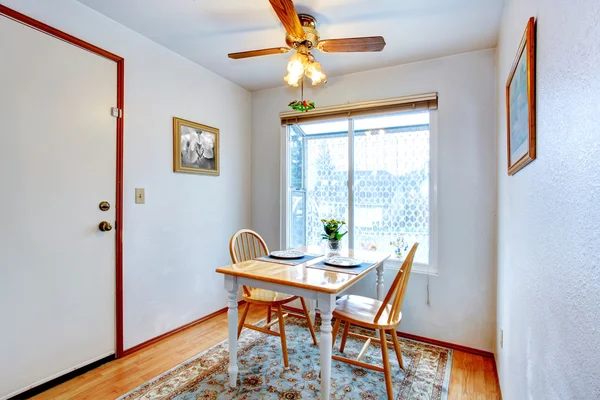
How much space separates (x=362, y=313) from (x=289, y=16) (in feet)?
5.56

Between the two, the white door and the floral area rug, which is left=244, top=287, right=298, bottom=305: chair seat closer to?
the floral area rug

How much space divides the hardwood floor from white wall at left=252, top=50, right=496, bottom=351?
0.92ft

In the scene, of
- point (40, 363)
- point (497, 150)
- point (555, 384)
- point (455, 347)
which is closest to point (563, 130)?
point (555, 384)

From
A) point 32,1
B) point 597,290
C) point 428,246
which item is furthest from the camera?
point 428,246

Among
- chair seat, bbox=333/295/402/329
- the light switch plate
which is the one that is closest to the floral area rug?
chair seat, bbox=333/295/402/329

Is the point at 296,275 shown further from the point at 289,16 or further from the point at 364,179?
the point at 364,179

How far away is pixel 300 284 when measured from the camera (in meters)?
1.52

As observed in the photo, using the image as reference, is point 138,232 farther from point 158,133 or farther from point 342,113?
point 342,113

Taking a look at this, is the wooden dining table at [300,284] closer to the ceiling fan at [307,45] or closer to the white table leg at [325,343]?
the white table leg at [325,343]

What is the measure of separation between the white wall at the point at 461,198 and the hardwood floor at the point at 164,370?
0.92 ft

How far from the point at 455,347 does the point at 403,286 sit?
1067 millimetres

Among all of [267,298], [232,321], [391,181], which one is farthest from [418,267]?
[232,321]

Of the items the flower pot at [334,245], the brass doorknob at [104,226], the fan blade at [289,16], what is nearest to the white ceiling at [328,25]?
the fan blade at [289,16]

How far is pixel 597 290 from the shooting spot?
1.75ft
